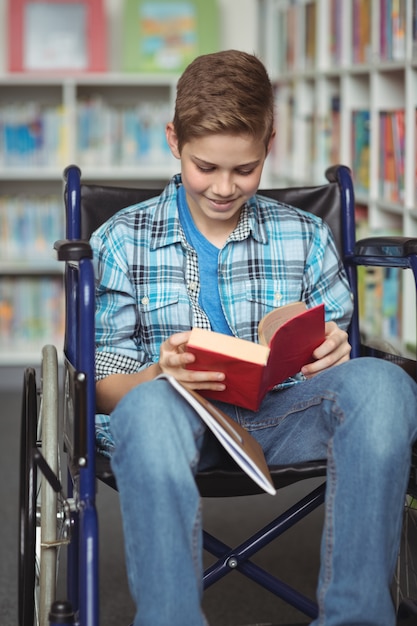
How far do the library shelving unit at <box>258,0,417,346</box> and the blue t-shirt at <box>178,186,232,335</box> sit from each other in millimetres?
1071

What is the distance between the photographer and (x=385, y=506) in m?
1.28

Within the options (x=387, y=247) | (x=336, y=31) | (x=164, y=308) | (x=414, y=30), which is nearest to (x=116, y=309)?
(x=164, y=308)

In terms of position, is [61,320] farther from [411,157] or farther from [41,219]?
[411,157]

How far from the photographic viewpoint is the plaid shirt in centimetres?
161

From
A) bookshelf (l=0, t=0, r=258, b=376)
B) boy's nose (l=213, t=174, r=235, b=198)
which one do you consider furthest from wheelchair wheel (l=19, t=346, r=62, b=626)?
bookshelf (l=0, t=0, r=258, b=376)

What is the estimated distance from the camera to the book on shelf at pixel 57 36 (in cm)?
416

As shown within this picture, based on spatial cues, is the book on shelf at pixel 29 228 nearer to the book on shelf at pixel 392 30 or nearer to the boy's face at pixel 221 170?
the book on shelf at pixel 392 30

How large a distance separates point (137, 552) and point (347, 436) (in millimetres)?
303

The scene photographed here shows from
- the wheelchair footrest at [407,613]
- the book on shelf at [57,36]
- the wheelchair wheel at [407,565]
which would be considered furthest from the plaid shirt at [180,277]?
the book on shelf at [57,36]

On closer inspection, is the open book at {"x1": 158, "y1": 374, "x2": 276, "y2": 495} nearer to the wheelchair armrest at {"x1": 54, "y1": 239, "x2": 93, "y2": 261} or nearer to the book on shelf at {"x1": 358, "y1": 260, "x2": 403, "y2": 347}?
the wheelchair armrest at {"x1": 54, "y1": 239, "x2": 93, "y2": 261}

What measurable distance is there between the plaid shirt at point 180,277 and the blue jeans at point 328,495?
28 centimetres

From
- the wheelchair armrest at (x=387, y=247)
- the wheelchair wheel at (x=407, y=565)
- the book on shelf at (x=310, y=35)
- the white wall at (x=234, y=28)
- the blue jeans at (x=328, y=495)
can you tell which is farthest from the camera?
the white wall at (x=234, y=28)

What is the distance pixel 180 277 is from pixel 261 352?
348mm

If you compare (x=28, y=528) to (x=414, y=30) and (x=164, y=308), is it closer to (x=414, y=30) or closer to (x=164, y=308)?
(x=164, y=308)
